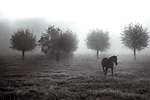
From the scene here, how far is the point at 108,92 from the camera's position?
32.6ft

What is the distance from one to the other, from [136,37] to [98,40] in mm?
13099

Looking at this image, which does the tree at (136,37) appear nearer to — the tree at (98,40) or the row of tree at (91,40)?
the row of tree at (91,40)

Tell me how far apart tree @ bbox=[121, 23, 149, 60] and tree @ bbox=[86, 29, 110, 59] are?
7.64 metres

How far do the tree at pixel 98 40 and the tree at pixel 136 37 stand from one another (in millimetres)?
7643

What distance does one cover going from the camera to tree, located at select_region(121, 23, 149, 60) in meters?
46.7


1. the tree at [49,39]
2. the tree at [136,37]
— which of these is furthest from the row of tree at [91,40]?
the tree at [49,39]

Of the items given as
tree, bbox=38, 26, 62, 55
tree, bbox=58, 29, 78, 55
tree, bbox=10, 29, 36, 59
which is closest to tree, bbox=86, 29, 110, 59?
tree, bbox=58, 29, 78, 55

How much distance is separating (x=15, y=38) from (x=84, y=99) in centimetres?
4888

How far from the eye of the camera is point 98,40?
55.1m

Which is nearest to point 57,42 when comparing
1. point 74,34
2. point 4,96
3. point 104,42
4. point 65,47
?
point 65,47

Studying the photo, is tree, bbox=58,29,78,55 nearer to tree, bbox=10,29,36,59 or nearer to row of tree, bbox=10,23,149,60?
row of tree, bbox=10,23,149,60

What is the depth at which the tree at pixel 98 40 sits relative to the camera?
55.1m

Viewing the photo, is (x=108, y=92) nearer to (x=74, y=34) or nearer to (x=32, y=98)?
(x=32, y=98)

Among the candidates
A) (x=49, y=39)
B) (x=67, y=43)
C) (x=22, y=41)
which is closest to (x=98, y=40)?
(x=67, y=43)
